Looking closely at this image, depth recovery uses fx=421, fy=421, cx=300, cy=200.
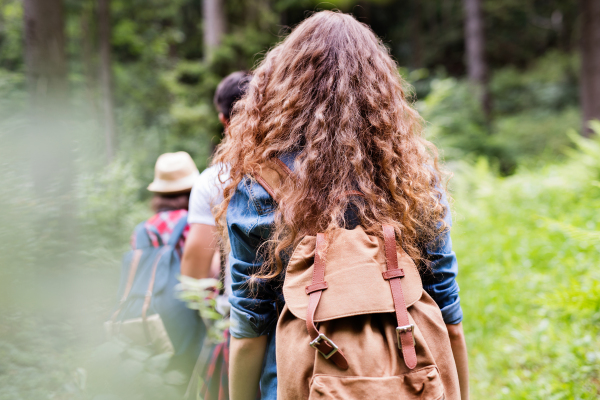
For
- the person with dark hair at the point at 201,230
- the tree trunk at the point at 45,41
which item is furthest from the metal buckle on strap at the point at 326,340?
the tree trunk at the point at 45,41

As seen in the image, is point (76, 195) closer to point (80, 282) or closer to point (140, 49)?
point (80, 282)

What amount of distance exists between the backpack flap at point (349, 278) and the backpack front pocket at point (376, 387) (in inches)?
6.5

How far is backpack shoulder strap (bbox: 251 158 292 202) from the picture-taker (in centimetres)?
133

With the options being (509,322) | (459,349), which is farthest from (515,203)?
(459,349)

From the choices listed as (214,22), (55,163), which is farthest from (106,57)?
(55,163)

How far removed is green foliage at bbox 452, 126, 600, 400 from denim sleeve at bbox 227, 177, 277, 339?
86cm

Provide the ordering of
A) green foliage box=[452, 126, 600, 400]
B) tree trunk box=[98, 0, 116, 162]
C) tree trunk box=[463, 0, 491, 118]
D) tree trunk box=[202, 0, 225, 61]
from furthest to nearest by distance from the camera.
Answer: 1. tree trunk box=[463, 0, 491, 118]
2. tree trunk box=[98, 0, 116, 162]
3. tree trunk box=[202, 0, 225, 61]
4. green foliage box=[452, 126, 600, 400]

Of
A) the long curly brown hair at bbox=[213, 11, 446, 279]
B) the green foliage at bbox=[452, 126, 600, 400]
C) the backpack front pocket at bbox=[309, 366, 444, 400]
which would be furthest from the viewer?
the green foliage at bbox=[452, 126, 600, 400]

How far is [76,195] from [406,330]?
1120 mm

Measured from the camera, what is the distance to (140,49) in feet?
51.0

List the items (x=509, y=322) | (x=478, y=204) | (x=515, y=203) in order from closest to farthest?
(x=509, y=322) < (x=515, y=203) < (x=478, y=204)

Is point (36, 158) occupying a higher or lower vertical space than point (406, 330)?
higher

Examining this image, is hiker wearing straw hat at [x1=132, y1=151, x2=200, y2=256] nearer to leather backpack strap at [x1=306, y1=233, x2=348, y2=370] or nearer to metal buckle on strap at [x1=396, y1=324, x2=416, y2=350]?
leather backpack strap at [x1=306, y1=233, x2=348, y2=370]

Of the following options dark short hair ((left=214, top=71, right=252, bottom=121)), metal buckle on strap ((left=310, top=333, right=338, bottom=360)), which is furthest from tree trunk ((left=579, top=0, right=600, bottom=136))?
metal buckle on strap ((left=310, top=333, right=338, bottom=360))
